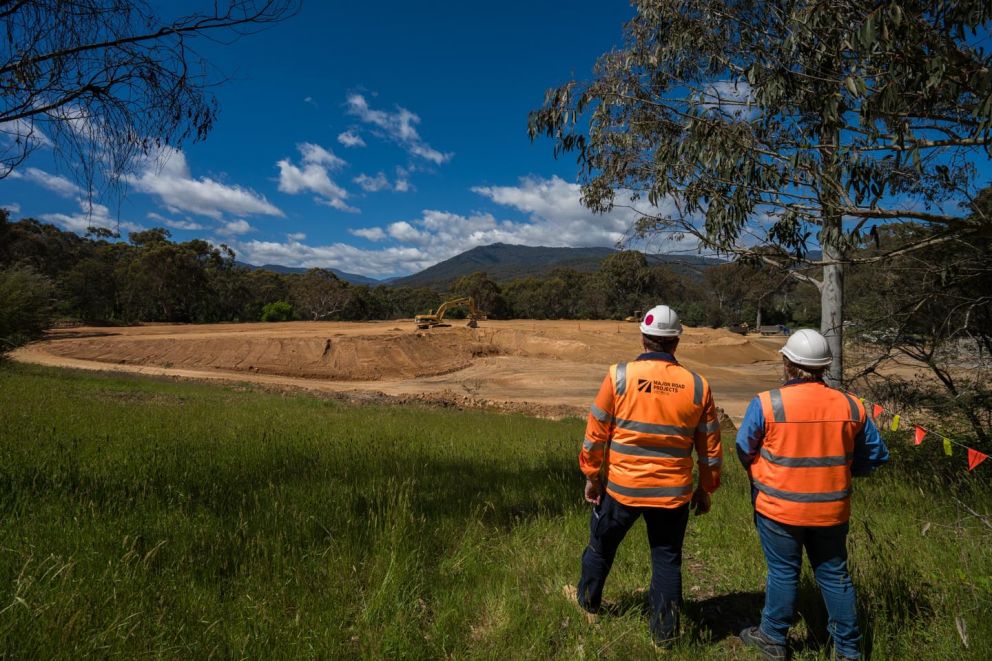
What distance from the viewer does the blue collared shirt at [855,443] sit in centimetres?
257

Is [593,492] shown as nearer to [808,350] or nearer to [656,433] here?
[656,433]

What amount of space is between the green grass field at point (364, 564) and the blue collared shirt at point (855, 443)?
0.70m

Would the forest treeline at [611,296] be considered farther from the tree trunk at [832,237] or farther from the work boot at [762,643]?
the work boot at [762,643]

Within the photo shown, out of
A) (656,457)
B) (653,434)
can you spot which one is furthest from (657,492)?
(653,434)

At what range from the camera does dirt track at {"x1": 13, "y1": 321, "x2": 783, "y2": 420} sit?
898 inches

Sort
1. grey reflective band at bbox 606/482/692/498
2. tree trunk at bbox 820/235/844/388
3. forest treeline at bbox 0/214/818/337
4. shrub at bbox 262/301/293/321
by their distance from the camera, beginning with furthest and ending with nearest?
shrub at bbox 262/301/293/321
forest treeline at bbox 0/214/818/337
tree trunk at bbox 820/235/844/388
grey reflective band at bbox 606/482/692/498

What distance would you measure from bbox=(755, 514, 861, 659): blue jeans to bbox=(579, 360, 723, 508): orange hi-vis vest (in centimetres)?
43

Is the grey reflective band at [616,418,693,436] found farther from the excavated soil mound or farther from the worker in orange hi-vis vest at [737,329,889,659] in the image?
the excavated soil mound

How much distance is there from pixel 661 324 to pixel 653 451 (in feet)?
2.26

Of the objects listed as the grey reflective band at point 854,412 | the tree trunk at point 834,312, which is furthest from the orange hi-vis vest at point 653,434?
the tree trunk at point 834,312

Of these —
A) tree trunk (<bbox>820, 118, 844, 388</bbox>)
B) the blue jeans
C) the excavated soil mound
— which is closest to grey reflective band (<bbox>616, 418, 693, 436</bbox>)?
the blue jeans

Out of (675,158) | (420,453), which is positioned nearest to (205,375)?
(420,453)

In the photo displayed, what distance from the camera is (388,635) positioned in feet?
7.57

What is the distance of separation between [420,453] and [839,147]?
5.65m
